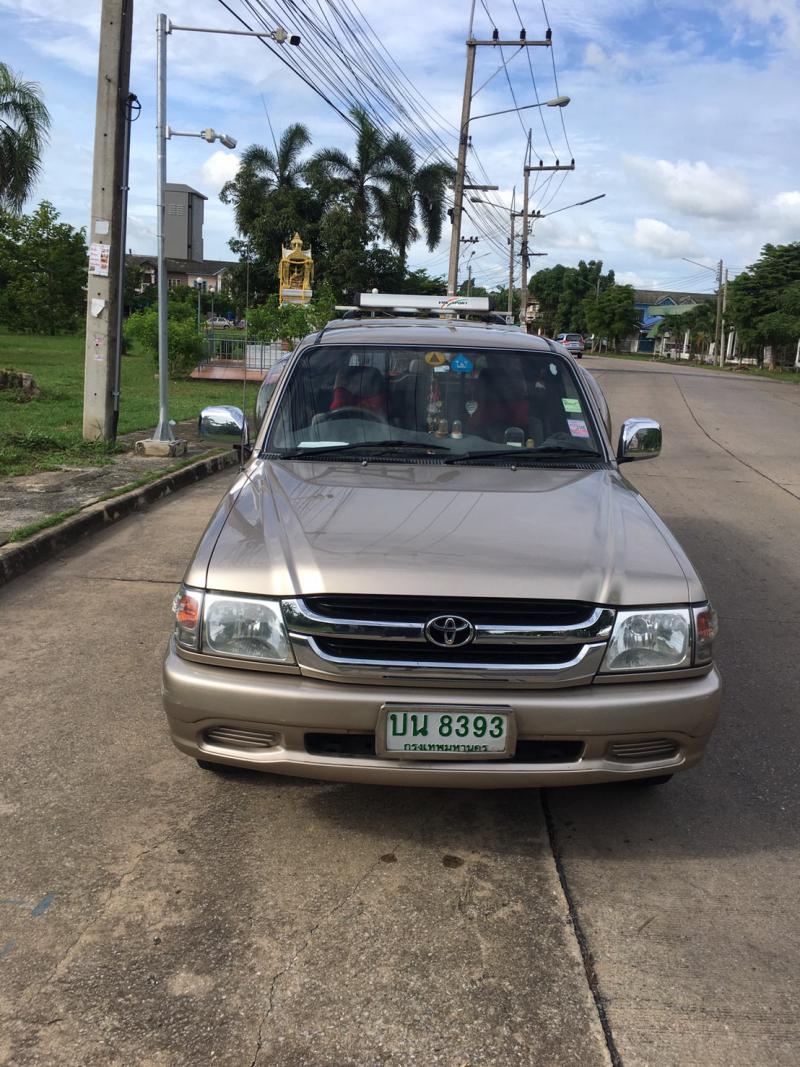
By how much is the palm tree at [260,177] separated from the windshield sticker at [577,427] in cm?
4506

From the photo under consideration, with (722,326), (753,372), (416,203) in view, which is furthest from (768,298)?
(416,203)

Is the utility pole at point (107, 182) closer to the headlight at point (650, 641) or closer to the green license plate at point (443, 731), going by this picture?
the green license plate at point (443, 731)

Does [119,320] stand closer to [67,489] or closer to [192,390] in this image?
[67,489]

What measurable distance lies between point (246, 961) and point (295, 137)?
47821 millimetres

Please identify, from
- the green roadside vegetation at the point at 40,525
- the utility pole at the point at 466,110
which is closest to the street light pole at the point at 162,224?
the green roadside vegetation at the point at 40,525

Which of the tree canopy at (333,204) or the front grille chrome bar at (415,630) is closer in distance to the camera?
the front grille chrome bar at (415,630)

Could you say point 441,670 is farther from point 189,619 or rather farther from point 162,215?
point 162,215

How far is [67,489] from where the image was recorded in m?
8.53

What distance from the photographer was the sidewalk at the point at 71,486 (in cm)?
740

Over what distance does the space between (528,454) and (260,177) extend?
46.2 m

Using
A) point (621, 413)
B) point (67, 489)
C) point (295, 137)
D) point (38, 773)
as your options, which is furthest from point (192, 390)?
point (295, 137)

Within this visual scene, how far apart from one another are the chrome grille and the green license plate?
94 millimetres

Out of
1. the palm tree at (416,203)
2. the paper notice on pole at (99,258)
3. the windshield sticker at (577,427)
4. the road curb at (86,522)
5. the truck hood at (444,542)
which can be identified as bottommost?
the road curb at (86,522)

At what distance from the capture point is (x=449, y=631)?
2.81 metres
